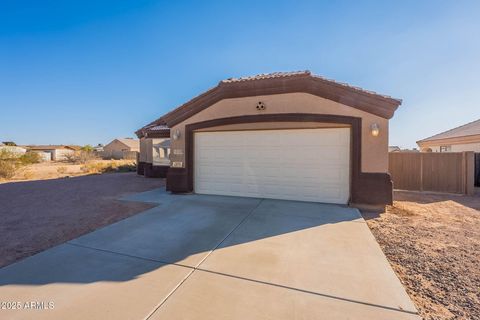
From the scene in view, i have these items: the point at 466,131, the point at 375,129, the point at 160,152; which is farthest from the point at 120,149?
the point at 466,131

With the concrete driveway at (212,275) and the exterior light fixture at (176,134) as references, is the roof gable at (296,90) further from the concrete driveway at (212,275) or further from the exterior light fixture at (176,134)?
the concrete driveway at (212,275)

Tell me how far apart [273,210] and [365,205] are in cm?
291

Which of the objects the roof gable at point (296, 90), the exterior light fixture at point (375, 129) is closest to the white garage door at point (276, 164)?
the exterior light fixture at point (375, 129)

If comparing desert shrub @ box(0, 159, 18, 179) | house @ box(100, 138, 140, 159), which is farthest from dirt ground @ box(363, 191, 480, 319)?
house @ box(100, 138, 140, 159)

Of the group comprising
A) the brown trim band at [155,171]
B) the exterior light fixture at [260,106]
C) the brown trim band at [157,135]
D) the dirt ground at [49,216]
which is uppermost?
the exterior light fixture at [260,106]

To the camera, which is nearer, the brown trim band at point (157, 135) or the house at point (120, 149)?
the brown trim band at point (157, 135)

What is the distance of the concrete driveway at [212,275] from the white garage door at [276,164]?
2.13 meters

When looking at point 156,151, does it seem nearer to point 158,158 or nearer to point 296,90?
point 158,158

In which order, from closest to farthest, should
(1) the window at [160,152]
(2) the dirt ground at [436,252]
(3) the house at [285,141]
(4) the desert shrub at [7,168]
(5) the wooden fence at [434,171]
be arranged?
(2) the dirt ground at [436,252] < (3) the house at [285,141] < (5) the wooden fence at [434,171] < (1) the window at [160,152] < (4) the desert shrub at [7,168]

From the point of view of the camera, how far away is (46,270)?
3.24 m

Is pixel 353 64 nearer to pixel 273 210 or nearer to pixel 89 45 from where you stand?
pixel 273 210

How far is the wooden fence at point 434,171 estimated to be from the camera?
899 centimetres

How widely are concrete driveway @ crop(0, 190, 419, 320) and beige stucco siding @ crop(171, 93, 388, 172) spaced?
241 centimetres

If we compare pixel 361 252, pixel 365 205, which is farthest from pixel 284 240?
pixel 365 205
